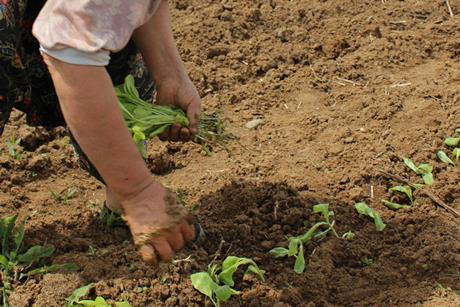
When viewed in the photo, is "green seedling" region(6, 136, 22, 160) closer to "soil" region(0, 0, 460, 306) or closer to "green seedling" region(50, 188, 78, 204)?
"soil" region(0, 0, 460, 306)

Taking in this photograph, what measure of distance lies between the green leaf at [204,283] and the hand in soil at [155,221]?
0.34 meters

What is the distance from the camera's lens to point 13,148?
3.60 m

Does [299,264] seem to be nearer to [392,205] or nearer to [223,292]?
[223,292]

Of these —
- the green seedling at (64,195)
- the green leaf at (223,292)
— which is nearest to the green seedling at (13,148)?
the green seedling at (64,195)

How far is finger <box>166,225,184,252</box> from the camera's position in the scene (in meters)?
2.29

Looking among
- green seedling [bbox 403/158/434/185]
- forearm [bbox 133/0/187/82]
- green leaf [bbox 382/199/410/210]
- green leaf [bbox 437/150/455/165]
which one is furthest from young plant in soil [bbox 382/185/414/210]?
forearm [bbox 133/0/187/82]

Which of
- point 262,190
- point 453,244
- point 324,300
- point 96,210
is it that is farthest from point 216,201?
point 453,244

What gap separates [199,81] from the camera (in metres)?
4.01

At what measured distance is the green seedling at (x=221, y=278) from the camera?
2.62 metres

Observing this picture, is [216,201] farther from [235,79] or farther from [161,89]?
[235,79]

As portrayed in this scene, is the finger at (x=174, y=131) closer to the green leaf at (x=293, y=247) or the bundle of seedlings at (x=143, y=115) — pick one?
the bundle of seedlings at (x=143, y=115)

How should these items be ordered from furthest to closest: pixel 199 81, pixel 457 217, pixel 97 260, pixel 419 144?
pixel 199 81 < pixel 419 144 < pixel 457 217 < pixel 97 260

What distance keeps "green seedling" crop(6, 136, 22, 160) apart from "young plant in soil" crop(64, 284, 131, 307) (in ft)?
3.43

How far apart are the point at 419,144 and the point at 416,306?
39.9 inches
